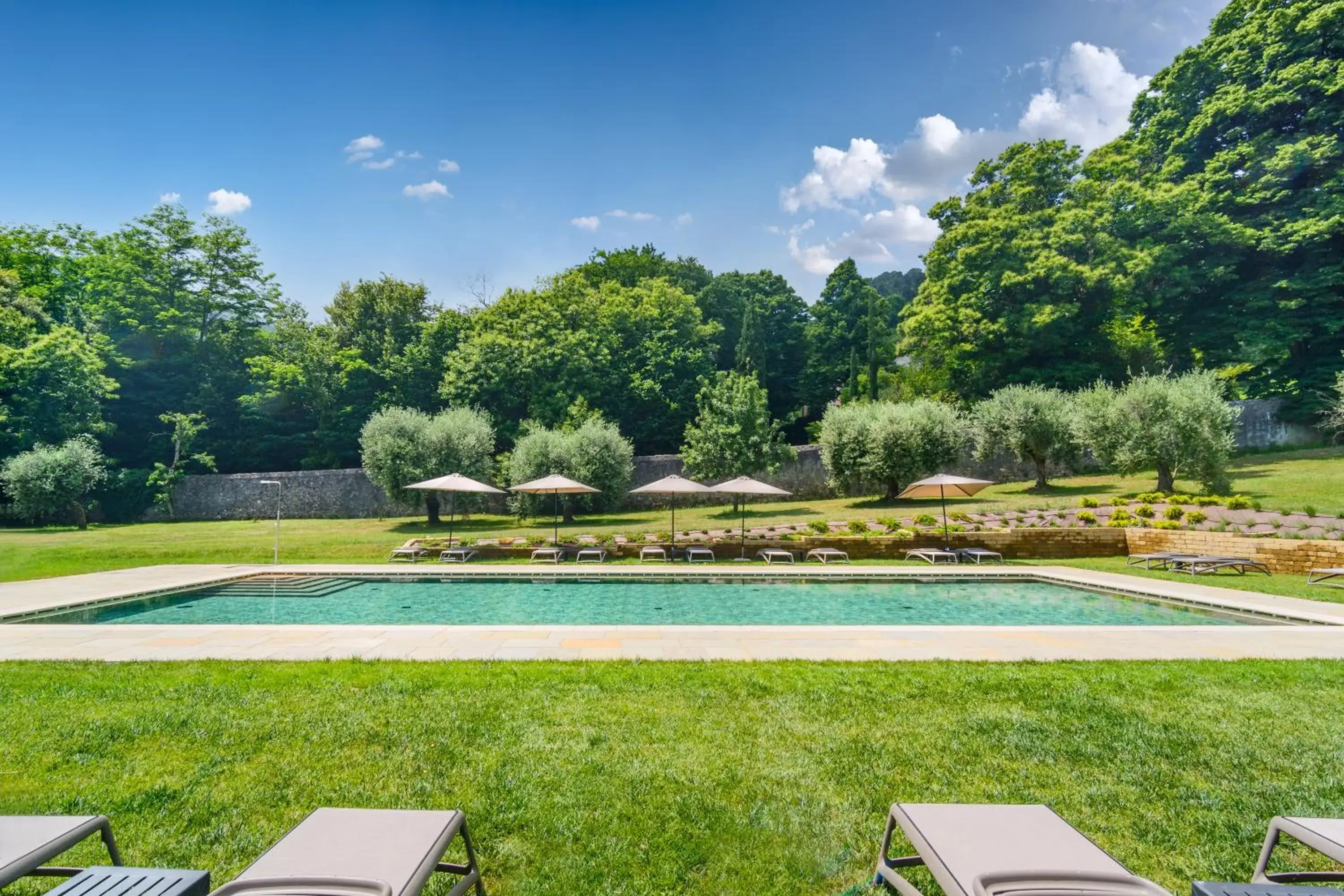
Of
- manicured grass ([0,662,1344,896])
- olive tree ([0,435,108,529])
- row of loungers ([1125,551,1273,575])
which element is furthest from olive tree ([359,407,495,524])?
row of loungers ([1125,551,1273,575])

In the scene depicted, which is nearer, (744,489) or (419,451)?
(744,489)

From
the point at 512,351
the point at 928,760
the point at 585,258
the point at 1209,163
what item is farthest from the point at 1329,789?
the point at 585,258

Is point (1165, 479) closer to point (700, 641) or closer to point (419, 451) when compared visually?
point (700, 641)

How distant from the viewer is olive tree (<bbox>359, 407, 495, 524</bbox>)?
22.8m

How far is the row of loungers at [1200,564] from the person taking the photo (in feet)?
39.8

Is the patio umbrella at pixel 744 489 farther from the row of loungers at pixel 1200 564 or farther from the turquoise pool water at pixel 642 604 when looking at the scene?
the row of loungers at pixel 1200 564

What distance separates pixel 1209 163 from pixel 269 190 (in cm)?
3569

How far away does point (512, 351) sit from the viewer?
1245 inches

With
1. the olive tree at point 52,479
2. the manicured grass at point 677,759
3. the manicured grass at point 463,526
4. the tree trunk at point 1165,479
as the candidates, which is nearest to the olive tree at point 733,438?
the manicured grass at point 463,526

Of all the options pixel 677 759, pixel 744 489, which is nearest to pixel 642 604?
pixel 744 489

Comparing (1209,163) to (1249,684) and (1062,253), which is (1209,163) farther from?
(1249,684)

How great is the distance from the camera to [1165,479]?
19.0m

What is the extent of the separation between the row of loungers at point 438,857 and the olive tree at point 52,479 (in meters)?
30.6

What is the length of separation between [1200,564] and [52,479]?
35.7 meters
